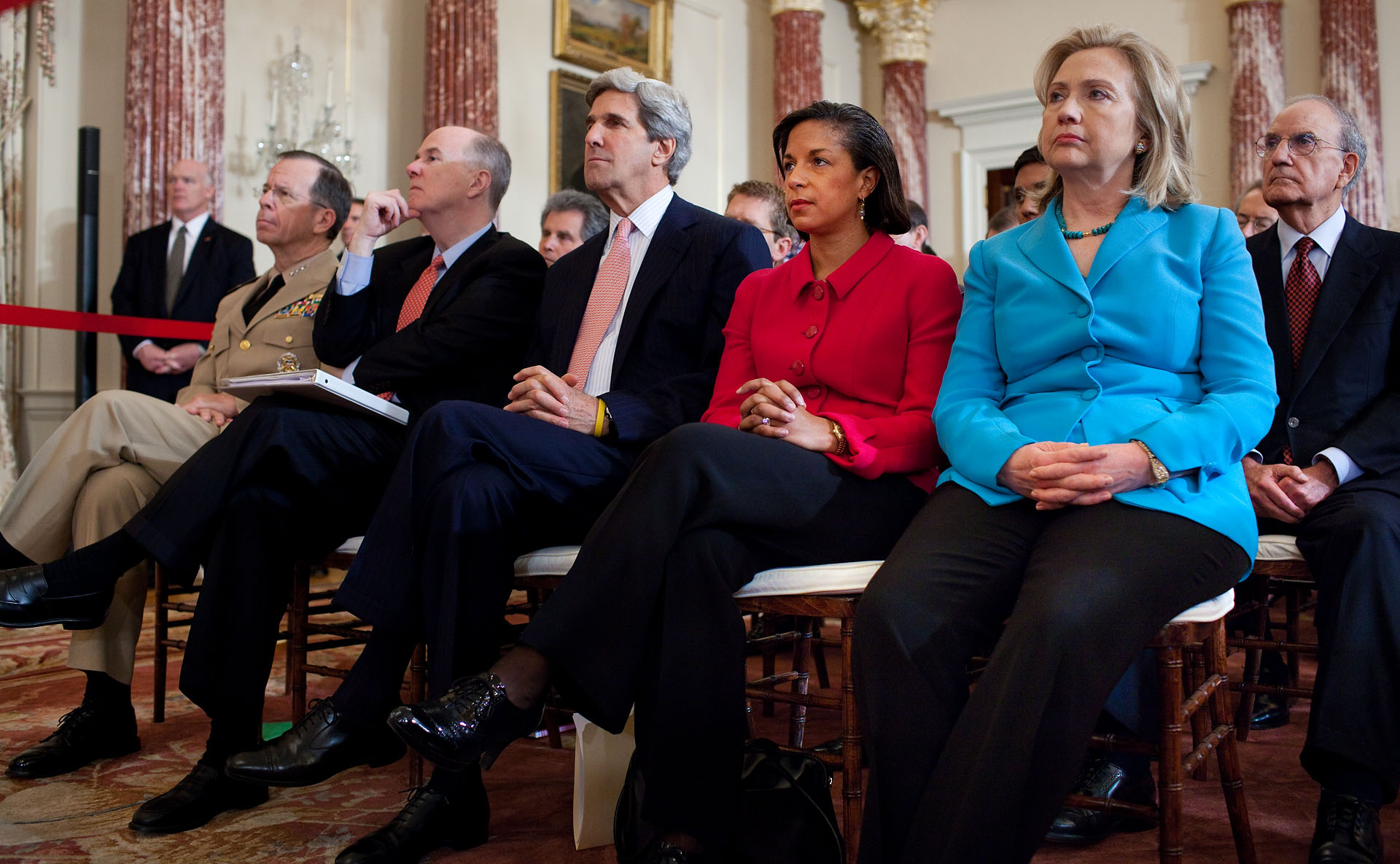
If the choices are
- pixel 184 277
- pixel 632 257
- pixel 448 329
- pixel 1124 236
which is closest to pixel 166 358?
pixel 184 277

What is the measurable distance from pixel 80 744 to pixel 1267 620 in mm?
2739

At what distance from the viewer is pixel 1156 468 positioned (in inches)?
66.1

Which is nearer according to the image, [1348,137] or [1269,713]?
[1348,137]

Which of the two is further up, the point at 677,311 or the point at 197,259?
the point at 197,259

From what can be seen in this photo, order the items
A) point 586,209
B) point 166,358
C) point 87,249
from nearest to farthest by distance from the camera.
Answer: point 586,209, point 166,358, point 87,249

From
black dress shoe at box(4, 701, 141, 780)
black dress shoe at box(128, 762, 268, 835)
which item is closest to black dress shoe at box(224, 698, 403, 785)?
black dress shoe at box(128, 762, 268, 835)

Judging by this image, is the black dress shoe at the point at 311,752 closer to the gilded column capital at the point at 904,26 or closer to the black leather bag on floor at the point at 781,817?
the black leather bag on floor at the point at 781,817

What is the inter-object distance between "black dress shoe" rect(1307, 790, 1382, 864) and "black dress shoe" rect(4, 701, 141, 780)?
2396mm

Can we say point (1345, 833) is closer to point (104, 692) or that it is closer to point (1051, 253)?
point (1051, 253)

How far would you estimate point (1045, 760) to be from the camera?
4.83ft

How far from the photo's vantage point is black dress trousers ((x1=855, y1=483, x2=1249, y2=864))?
1.46 meters

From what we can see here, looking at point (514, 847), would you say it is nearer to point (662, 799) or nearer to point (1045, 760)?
point (662, 799)

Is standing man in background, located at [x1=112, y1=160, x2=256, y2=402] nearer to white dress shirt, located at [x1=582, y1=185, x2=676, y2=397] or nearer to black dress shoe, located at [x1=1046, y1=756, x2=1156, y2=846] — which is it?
white dress shirt, located at [x1=582, y1=185, x2=676, y2=397]

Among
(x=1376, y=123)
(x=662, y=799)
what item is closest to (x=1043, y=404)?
(x=662, y=799)
